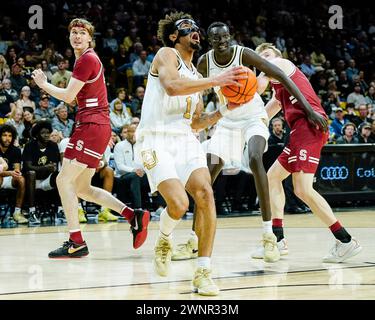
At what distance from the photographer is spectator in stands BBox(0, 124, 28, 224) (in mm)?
12109

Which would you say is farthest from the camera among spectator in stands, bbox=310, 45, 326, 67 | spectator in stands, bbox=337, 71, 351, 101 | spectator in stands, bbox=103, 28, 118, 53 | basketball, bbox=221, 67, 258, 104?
spectator in stands, bbox=310, 45, 326, 67

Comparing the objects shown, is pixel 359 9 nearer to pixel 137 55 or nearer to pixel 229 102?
pixel 137 55

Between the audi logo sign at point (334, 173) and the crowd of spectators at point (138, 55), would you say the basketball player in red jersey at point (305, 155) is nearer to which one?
the crowd of spectators at point (138, 55)

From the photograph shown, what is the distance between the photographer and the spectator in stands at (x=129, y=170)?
12.8 meters

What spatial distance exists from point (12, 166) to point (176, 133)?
6266mm

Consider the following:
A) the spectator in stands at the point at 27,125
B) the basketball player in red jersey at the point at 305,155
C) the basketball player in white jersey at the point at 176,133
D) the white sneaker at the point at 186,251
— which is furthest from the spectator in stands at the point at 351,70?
the basketball player in white jersey at the point at 176,133

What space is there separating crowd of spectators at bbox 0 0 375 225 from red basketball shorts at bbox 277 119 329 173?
11.9 feet

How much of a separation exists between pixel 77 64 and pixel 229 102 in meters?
2.14

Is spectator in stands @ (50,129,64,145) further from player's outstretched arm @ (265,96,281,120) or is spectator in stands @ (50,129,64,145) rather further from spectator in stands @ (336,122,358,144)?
spectator in stands @ (336,122,358,144)

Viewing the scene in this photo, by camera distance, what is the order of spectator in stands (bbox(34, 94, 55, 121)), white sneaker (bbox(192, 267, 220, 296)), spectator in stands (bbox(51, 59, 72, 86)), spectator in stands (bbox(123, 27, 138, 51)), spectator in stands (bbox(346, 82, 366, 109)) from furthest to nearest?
spectator in stands (bbox(346, 82, 366, 109))
spectator in stands (bbox(123, 27, 138, 51))
spectator in stands (bbox(51, 59, 72, 86))
spectator in stands (bbox(34, 94, 55, 121))
white sneaker (bbox(192, 267, 220, 296))

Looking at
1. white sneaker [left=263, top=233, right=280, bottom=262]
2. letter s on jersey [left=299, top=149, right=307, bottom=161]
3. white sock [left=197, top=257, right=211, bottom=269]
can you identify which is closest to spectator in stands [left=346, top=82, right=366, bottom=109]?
letter s on jersey [left=299, top=149, right=307, bottom=161]

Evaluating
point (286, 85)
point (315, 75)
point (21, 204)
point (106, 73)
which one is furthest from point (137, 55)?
point (286, 85)

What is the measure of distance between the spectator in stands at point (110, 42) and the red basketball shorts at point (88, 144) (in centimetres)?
1007

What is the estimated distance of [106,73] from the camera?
17.7m
